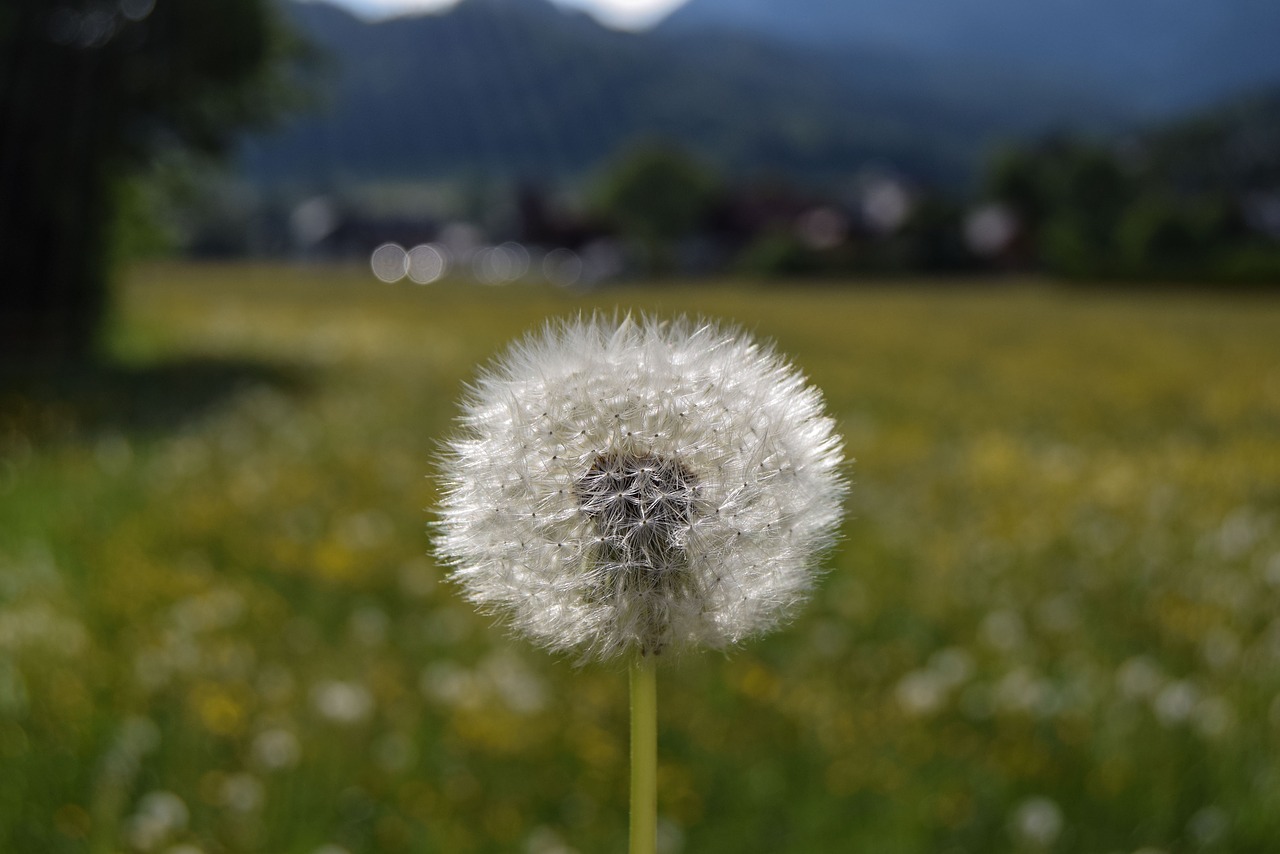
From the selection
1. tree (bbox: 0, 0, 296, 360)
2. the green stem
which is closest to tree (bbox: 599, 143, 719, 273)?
tree (bbox: 0, 0, 296, 360)

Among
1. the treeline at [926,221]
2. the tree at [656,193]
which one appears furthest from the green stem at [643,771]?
the tree at [656,193]

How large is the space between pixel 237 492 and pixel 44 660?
8.10 ft

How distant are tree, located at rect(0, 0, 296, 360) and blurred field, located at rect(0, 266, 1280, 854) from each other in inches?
286

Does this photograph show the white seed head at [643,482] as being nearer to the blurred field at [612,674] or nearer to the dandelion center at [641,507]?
the dandelion center at [641,507]

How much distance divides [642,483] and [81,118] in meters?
16.0

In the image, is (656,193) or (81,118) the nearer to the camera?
(81,118)

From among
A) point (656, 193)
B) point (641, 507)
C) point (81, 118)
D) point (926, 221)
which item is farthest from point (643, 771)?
point (656, 193)

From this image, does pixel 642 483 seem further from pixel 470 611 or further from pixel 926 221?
pixel 926 221

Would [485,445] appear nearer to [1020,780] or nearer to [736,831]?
[736,831]

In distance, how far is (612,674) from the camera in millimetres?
1085

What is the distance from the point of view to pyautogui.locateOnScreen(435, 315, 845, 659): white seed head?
2.96ft

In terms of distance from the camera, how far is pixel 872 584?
17.3 ft

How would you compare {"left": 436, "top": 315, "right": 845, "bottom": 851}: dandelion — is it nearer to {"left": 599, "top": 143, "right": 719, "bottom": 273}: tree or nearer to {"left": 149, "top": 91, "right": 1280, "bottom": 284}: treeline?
{"left": 149, "top": 91, "right": 1280, "bottom": 284}: treeline

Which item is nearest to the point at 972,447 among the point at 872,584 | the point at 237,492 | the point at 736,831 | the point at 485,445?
the point at 872,584
